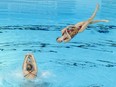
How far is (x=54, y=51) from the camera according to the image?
11.2 meters

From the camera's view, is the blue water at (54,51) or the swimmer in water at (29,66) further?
the blue water at (54,51)

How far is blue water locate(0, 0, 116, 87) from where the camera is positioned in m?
8.88

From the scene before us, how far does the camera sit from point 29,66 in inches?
316

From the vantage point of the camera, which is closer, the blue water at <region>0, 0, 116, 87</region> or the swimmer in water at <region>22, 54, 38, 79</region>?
the swimmer in water at <region>22, 54, 38, 79</region>

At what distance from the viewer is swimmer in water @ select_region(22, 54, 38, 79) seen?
802cm

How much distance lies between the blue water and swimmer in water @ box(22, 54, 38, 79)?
0.41m

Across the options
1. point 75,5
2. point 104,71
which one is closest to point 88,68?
point 104,71

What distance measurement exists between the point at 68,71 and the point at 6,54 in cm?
250

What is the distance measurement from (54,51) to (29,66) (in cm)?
321

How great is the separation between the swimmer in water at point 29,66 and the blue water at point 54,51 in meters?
0.41

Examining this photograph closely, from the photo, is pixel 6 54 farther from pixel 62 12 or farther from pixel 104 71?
pixel 62 12

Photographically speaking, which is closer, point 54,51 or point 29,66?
point 29,66

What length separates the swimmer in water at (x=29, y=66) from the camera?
316 inches

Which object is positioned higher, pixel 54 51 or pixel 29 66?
pixel 29 66
